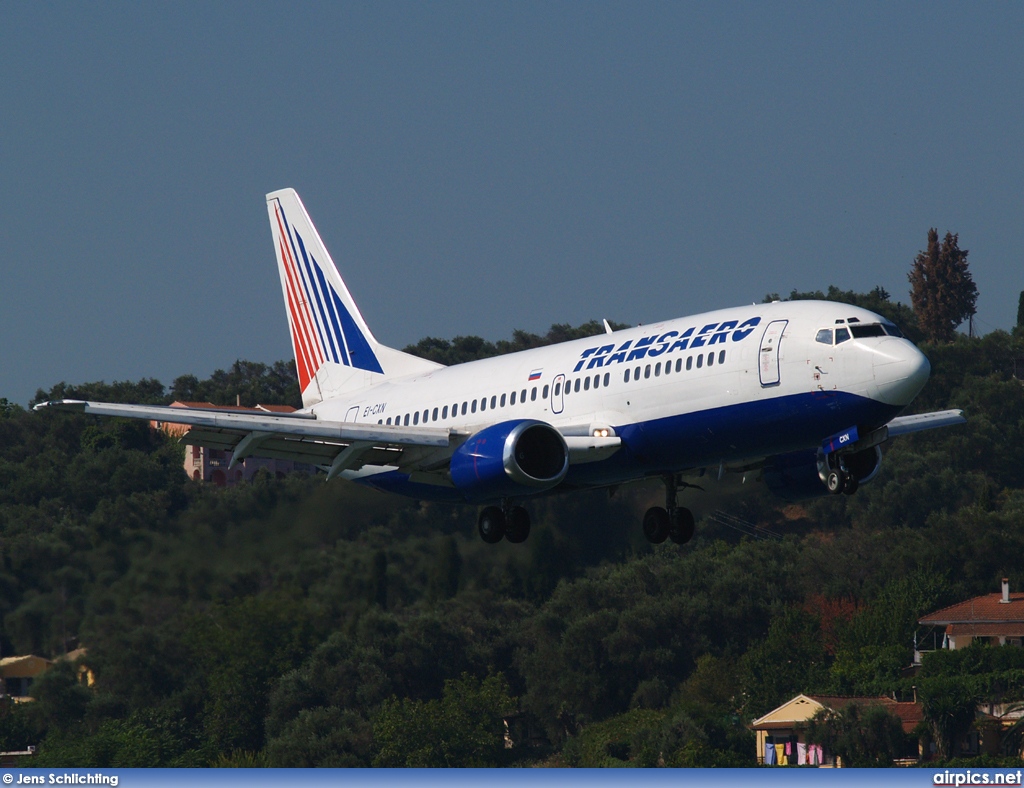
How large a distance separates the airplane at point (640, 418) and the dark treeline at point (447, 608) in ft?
31.4

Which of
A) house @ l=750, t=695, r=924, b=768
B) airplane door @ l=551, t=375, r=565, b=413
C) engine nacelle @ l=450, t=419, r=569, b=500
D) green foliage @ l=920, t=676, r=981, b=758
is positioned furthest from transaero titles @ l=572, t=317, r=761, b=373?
green foliage @ l=920, t=676, r=981, b=758

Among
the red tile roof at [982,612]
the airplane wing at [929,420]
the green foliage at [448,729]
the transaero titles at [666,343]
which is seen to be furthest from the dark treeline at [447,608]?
the transaero titles at [666,343]

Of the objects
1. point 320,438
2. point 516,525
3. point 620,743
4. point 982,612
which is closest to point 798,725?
point 620,743

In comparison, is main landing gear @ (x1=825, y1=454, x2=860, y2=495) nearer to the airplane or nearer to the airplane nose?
the airplane

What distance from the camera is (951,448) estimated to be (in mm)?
122375

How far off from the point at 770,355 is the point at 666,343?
119 inches

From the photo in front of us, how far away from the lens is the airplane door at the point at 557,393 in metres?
41.4

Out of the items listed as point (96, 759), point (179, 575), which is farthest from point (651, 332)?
point (96, 759)

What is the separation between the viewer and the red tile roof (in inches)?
3760

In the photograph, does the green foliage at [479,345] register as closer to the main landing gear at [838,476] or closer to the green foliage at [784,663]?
the green foliage at [784,663]

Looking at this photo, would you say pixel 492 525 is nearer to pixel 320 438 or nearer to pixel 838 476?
pixel 320 438

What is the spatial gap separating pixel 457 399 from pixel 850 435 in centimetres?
1127

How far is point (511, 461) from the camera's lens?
38.9 m

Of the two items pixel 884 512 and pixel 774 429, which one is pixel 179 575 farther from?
pixel 884 512
